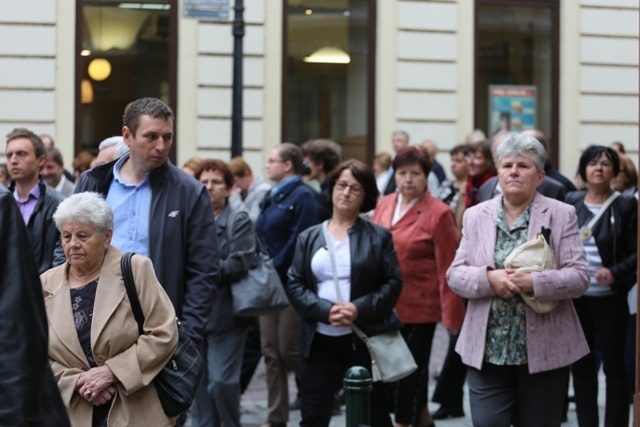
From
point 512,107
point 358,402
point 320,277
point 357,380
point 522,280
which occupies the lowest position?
point 358,402

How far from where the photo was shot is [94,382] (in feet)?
19.0

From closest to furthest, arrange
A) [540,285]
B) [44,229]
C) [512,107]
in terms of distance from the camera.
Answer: [540,285]
[44,229]
[512,107]

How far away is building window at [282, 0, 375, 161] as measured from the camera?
17234 millimetres

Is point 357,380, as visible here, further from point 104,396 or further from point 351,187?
point 351,187

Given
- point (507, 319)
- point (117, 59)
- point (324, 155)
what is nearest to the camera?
point (507, 319)

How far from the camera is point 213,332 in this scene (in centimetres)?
900

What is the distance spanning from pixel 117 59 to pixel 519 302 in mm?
10565

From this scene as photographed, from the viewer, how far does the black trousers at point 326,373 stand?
8.05 meters

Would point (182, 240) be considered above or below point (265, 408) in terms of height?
above

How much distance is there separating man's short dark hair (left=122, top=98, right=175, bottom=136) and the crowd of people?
1 cm

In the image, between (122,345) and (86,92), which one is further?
(86,92)

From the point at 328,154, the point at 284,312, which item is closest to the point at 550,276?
the point at 284,312

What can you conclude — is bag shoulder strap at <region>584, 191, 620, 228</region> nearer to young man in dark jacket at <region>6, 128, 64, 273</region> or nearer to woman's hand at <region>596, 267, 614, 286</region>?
woman's hand at <region>596, 267, 614, 286</region>

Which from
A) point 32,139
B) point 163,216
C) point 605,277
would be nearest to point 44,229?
point 32,139
